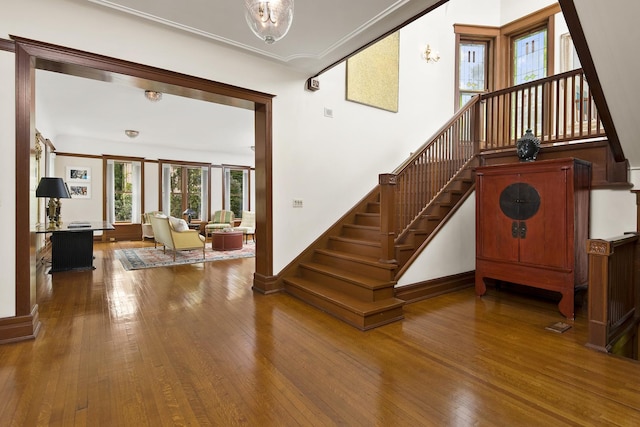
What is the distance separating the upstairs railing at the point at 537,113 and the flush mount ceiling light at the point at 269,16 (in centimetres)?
392

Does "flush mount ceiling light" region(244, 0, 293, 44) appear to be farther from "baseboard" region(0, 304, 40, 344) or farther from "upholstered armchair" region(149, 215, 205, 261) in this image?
"upholstered armchair" region(149, 215, 205, 261)

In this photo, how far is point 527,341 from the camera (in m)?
2.80

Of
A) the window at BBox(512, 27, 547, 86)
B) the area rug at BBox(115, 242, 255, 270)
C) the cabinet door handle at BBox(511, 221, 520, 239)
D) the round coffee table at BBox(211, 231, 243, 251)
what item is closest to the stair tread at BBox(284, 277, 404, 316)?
the cabinet door handle at BBox(511, 221, 520, 239)

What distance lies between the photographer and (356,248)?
14.4ft

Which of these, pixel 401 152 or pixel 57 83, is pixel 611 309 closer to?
pixel 401 152

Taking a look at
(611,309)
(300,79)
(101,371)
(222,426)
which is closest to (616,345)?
(611,309)

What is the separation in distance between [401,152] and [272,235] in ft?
10.1

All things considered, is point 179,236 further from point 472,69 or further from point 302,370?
point 472,69

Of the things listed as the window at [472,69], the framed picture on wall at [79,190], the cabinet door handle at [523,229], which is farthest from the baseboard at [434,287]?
the framed picture on wall at [79,190]

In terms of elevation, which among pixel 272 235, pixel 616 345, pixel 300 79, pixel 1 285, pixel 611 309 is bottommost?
pixel 616 345

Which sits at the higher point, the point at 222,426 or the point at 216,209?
the point at 216,209

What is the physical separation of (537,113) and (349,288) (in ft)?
12.1

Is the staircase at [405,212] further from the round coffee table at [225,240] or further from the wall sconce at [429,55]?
the round coffee table at [225,240]

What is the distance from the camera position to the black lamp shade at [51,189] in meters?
4.91
